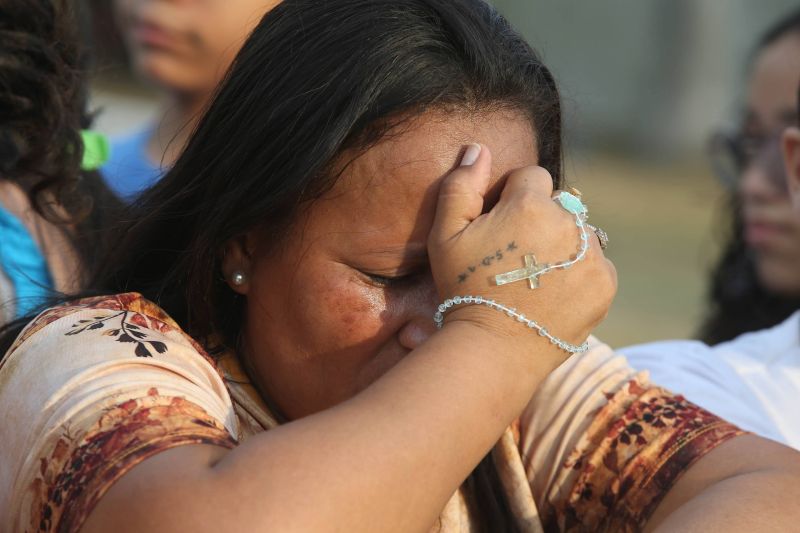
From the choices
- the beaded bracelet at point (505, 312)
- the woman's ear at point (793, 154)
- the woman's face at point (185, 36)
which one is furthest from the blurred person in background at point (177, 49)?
the beaded bracelet at point (505, 312)

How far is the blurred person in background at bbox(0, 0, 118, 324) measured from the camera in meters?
3.11

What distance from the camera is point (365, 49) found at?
2.24m

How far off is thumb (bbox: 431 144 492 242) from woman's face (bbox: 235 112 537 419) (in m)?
0.04

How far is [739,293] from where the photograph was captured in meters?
5.36

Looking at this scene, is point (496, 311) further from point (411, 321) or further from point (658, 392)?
point (658, 392)

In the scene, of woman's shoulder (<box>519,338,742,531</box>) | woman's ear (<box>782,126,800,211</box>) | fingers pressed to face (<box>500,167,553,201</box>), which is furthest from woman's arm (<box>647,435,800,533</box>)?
woman's ear (<box>782,126,800,211</box>)

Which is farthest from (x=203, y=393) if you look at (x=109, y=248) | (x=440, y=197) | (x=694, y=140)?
(x=694, y=140)

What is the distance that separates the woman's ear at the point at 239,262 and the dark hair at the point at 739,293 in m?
3.18

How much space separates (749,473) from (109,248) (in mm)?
1470

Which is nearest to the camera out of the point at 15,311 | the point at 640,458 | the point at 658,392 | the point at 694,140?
the point at 640,458

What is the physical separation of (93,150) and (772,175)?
2.91 metres

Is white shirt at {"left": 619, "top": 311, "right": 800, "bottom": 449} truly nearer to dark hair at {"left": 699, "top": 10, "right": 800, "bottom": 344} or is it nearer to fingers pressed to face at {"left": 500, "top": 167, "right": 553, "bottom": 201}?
fingers pressed to face at {"left": 500, "top": 167, "right": 553, "bottom": 201}

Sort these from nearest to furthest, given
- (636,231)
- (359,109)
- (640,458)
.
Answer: (359,109)
(640,458)
(636,231)

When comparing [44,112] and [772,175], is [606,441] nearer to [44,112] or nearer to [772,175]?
[44,112]
